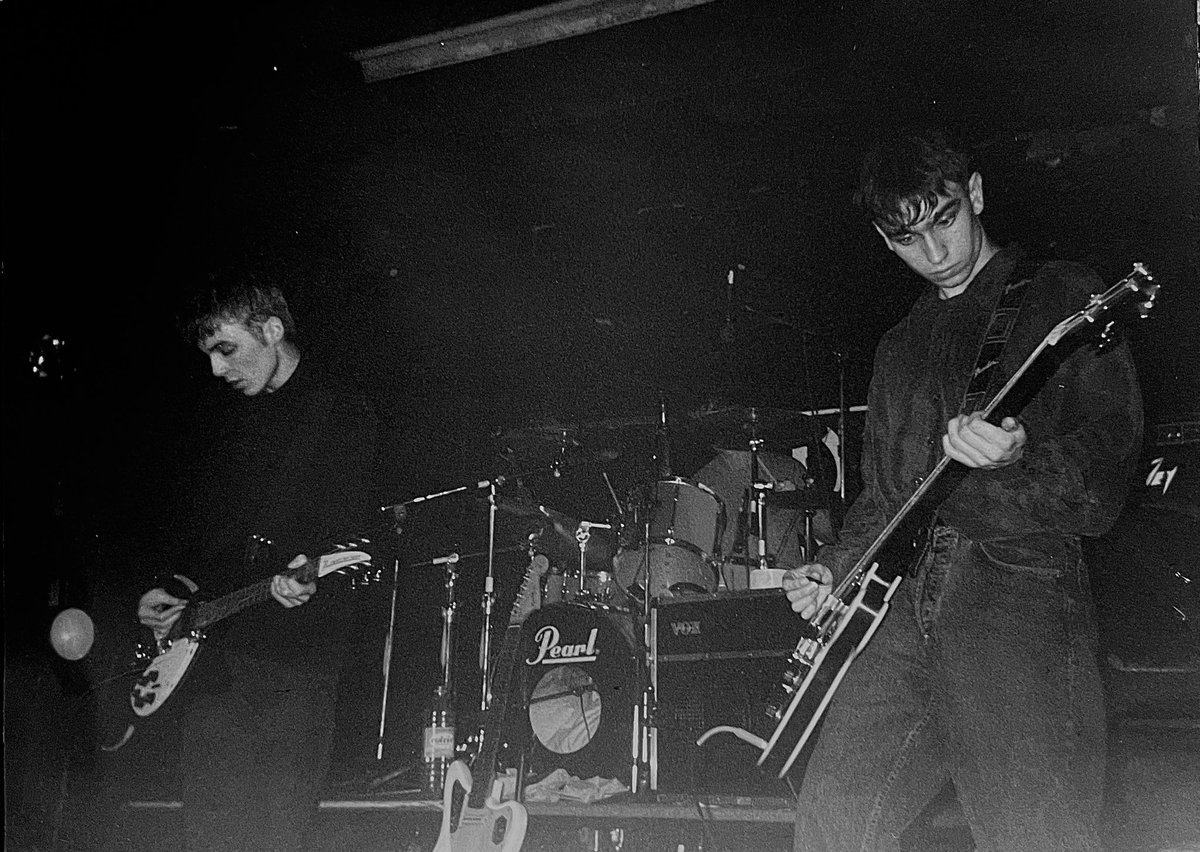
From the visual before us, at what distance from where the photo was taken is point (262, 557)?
2246 millimetres

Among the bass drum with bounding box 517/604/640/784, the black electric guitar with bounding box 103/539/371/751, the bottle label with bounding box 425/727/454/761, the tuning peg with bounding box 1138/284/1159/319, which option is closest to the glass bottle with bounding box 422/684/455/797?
the bottle label with bounding box 425/727/454/761

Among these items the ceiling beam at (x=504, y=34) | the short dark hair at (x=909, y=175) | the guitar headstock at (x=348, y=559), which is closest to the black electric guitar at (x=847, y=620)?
the short dark hair at (x=909, y=175)

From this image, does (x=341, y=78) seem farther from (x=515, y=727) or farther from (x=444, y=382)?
(x=515, y=727)

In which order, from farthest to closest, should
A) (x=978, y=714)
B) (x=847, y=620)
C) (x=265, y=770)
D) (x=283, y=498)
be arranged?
(x=283, y=498) < (x=265, y=770) < (x=847, y=620) < (x=978, y=714)

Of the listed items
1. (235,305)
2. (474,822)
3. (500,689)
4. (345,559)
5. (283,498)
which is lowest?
Result: (474,822)

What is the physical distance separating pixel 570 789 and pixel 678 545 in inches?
19.6

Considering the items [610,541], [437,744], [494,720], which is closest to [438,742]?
[437,744]

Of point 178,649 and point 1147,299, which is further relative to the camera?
point 178,649

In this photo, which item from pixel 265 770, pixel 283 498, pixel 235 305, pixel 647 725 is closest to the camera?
pixel 647 725

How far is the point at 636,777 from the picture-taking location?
196 centimetres

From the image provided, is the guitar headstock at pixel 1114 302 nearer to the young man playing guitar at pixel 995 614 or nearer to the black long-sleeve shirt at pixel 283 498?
the young man playing guitar at pixel 995 614

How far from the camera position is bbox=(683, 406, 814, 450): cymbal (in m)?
2.08

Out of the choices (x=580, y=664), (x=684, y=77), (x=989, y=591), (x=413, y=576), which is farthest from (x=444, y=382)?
(x=989, y=591)

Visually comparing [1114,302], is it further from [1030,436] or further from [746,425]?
[746,425]
